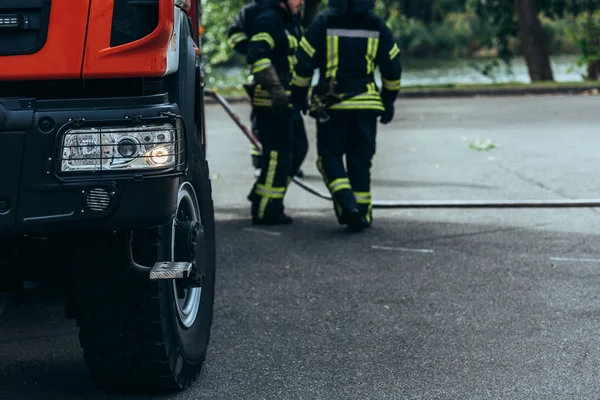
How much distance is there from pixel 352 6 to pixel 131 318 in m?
4.43

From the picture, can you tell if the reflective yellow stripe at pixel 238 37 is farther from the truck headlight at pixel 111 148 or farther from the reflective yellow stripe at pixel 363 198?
the truck headlight at pixel 111 148

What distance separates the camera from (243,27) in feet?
33.6

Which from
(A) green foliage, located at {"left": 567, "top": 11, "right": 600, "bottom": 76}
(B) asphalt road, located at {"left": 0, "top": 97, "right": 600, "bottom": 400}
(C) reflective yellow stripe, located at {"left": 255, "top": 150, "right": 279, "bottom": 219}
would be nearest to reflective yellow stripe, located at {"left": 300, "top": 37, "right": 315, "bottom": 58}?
(C) reflective yellow stripe, located at {"left": 255, "top": 150, "right": 279, "bottom": 219}

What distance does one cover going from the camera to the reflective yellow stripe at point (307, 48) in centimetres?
848

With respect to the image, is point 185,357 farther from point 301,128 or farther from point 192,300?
point 301,128

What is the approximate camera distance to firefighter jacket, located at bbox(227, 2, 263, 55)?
33.1 ft

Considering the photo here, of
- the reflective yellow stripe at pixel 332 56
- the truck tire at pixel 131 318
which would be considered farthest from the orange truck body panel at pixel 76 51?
the reflective yellow stripe at pixel 332 56

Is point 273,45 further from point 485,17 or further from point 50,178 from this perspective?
point 485,17

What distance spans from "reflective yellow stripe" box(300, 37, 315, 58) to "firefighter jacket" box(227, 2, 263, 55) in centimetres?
154

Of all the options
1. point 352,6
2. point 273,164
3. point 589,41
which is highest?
point 352,6

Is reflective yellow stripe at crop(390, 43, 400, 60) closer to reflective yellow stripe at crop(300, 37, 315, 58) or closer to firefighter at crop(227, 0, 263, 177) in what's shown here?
reflective yellow stripe at crop(300, 37, 315, 58)

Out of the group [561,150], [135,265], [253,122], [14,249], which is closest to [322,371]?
[135,265]

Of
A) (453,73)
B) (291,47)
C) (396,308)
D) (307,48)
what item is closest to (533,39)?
(453,73)

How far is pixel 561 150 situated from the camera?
13227 millimetres
